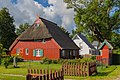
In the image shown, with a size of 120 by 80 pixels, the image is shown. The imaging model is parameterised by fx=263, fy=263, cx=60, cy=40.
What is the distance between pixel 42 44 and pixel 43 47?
0.68 m

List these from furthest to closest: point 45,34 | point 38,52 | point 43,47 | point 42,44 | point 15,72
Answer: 1. point 38,52
2. point 42,44
3. point 43,47
4. point 45,34
5. point 15,72

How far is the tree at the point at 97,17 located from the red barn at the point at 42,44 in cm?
552

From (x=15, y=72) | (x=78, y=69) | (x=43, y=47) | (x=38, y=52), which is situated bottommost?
(x=15, y=72)

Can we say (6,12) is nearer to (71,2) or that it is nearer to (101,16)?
(71,2)

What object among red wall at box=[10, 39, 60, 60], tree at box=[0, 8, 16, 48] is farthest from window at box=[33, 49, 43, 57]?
tree at box=[0, 8, 16, 48]

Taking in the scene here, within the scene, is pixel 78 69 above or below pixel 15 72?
above

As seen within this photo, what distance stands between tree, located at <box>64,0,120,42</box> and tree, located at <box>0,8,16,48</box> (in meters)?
27.0

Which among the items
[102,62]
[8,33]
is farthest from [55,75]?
[8,33]

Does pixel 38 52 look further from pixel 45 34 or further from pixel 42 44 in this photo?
pixel 45 34

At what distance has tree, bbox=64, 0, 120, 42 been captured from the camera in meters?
56.2

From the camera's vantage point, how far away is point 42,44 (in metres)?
54.7

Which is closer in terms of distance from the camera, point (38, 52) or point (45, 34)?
point (45, 34)

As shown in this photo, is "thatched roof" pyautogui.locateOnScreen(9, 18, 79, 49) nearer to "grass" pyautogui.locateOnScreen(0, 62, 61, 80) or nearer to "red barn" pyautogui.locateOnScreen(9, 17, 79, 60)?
"red barn" pyautogui.locateOnScreen(9, 17, 79, 60)

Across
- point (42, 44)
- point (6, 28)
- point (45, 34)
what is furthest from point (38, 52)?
point (6, 28)
